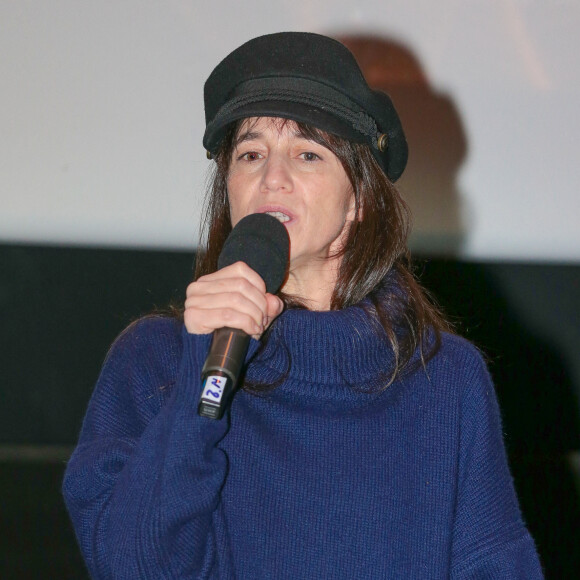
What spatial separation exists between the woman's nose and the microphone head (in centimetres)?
10

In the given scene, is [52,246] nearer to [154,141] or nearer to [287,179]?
[154,141]

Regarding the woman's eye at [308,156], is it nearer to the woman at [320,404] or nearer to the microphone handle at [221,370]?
the woman at [320,404]

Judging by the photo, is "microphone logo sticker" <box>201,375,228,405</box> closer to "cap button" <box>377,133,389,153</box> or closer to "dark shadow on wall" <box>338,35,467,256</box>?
"cap button" <box>377,133,389,153</box>

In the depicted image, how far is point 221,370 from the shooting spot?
90 cm

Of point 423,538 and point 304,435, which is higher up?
point 304,435

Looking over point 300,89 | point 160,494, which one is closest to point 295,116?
point 300,89

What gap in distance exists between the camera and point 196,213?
288cm

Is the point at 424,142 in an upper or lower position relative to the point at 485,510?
upper

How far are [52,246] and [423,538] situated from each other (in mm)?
1944

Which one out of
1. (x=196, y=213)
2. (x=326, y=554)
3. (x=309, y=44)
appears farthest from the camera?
(x=196, y=213)

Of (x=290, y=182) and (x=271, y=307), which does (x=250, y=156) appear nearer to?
(x=290, y=182)

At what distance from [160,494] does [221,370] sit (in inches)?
8.8

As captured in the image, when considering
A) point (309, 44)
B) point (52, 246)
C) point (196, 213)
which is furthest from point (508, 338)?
point (309, 44)

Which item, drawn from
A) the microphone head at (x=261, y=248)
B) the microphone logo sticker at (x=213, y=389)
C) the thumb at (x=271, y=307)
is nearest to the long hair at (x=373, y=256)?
the microphone head at (x=261, y=248)
